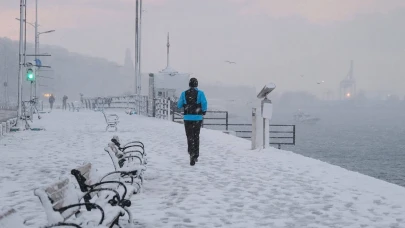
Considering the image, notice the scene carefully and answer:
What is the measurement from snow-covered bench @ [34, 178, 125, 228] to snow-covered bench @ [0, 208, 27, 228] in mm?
440

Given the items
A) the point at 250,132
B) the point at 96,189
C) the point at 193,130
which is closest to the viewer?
the point at 96,189

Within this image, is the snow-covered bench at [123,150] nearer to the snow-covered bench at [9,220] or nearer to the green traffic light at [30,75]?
the snow-covered bench at [9,220]

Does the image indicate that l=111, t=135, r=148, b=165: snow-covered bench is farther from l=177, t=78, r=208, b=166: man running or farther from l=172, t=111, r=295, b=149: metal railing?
l=172, t=111, r=295, b=149: metal railing

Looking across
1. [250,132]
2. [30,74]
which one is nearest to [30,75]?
[30,74]

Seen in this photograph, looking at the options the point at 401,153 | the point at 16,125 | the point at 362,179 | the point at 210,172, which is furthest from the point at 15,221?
the point at 401,153

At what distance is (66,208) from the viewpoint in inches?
169

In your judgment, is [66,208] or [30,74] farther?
[30,74]

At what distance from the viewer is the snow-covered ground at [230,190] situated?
6309 mm

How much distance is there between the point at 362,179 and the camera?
385 inches

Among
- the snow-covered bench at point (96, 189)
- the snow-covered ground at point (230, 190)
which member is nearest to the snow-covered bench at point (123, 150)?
the snow-covered ground at point (230, 190)

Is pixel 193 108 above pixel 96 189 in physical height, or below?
above

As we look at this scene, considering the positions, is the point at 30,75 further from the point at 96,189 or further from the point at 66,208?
the point at 66,208

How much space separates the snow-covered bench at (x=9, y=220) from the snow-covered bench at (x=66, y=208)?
0.44 meters

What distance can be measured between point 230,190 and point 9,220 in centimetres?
532
